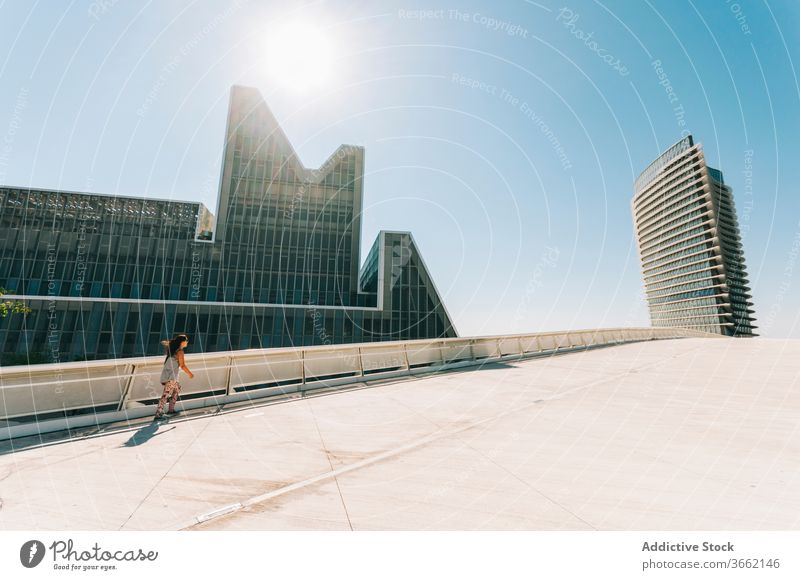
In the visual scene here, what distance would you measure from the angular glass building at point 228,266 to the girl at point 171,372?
3341cm

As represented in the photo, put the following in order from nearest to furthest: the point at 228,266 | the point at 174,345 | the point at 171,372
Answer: the point at 171,372, the point at 174,345, the point at 228,266

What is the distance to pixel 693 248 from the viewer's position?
136m

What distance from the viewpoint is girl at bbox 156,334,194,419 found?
778cm

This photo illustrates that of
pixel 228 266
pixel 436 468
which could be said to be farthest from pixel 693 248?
pixel 436 468

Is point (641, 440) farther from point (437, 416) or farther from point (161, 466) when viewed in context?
point (161, 466)

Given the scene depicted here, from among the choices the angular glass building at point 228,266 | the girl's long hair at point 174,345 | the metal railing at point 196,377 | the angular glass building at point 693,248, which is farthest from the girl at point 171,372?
the angular glass building at point 693,248

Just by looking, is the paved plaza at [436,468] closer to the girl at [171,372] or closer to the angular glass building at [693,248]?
the girl at [171,372]

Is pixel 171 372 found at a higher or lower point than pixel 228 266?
lower

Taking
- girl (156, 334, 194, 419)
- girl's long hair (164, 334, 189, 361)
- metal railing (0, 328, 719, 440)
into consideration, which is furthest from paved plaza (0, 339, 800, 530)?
girl's long hair (164, 334, 189, 361)

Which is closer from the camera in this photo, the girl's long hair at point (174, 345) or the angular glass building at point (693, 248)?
the girl's long hair at point (174, 345)

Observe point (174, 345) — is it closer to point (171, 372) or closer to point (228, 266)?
point (171, 372)

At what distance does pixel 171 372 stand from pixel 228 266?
161ft

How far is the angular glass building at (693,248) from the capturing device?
129 m
